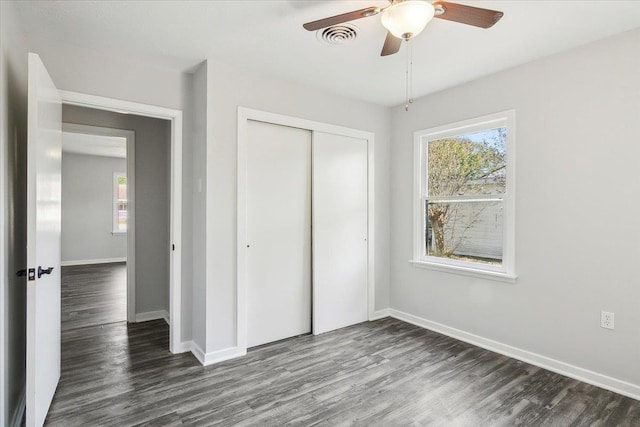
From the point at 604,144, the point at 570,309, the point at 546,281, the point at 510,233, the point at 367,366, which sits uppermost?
the point at 604,144

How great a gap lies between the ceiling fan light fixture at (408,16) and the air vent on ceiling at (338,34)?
2.28 ft

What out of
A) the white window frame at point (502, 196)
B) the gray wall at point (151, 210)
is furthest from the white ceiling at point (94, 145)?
the white window frame at point (502, 196)

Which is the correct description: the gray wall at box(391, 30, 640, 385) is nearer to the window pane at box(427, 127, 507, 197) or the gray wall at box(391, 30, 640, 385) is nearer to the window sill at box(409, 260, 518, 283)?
the window sill at box(409, 260, 518, 283)

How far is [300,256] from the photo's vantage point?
11.3ft

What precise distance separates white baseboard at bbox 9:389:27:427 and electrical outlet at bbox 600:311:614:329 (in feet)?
12.5

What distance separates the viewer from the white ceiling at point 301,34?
206 cm

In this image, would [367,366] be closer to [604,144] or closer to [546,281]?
[546,281]

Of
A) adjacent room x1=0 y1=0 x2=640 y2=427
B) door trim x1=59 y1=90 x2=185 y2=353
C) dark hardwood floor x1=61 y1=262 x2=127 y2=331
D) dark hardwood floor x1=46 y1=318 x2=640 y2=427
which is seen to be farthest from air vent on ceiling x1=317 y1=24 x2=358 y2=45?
dark hardwood floor x1=61 y1=262 x2=127 y2=331

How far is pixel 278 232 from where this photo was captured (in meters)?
3.29

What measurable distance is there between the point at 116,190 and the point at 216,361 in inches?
279

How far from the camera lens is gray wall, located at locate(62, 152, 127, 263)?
25.2ft

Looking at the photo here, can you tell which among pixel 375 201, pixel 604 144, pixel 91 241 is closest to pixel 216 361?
pixel 375 201

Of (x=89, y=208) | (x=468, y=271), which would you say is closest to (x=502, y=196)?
(x=468, y=271)

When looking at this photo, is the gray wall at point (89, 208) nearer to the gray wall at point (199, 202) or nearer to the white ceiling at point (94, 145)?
the white ceiling at point (94, 145)
